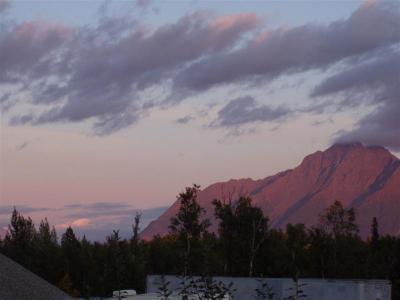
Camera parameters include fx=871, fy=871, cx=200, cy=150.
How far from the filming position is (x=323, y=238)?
92.2m

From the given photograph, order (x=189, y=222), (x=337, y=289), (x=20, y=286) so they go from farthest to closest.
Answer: (x=189, y=222), (x=337, y=289), (x=20, y=286)

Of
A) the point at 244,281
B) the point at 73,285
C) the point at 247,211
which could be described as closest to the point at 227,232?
the point at 247,211

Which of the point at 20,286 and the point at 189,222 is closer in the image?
the point at 20,286

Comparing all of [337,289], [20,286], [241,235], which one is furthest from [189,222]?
[20,286]

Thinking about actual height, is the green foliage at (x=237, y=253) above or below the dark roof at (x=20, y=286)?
above

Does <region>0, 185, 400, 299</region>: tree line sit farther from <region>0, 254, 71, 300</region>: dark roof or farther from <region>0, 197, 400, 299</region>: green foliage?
<region>0, 254, 71, 300</region>: dark roof

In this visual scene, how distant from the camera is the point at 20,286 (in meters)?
44.1

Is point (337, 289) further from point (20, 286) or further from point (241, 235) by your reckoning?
point (241, 235)

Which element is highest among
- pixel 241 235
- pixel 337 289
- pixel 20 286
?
pixel 241 235

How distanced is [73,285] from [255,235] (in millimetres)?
19467

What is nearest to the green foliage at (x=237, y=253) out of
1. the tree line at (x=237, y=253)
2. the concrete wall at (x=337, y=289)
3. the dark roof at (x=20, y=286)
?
the tree line at (x=237, y=253)

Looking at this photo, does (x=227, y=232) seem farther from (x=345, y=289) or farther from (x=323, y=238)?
(x=345, y=289)

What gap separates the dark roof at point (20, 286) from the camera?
141 feet

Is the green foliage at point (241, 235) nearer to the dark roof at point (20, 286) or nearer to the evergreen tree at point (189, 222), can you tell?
the evergreen tree at point (189, 222)
